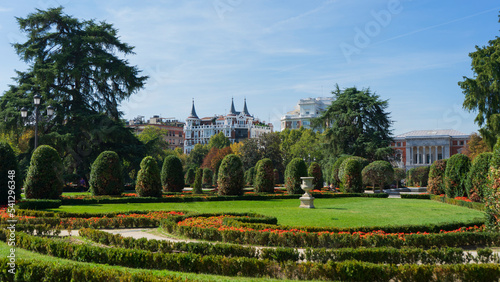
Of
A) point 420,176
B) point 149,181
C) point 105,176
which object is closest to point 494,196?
point 149,181

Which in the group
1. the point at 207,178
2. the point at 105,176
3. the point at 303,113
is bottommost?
the point at 207,178

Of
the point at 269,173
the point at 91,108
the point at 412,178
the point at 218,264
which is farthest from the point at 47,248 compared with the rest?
the point at 412,178

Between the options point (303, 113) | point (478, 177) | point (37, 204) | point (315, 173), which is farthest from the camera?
point (303, 113)

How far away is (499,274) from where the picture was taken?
6609 millimetres

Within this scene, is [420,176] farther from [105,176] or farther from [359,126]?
[105,176]

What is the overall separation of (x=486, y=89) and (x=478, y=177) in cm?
1136

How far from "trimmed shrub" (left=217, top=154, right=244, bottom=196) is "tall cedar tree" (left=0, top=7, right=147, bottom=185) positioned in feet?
34.0

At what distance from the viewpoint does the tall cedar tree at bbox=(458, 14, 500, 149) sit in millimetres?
27250

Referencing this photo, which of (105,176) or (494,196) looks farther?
(105,176)

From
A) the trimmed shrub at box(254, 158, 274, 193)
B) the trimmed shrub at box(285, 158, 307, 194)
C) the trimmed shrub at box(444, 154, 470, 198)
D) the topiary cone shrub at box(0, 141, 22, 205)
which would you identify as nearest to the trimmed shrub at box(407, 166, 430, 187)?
the trimmed shrub at box(444, 154, 470, 198)

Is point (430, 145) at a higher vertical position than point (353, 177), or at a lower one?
higher

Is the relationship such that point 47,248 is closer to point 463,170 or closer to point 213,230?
point 213,230

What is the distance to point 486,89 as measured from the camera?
92.8 feet

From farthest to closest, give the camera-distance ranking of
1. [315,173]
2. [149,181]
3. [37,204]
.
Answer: [315,173], [149,181], [37,204]
